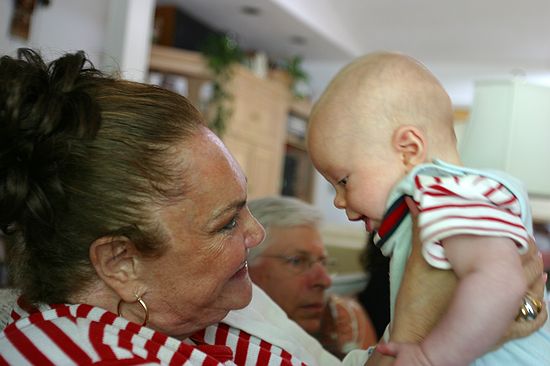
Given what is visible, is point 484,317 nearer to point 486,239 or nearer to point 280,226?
point 486,239

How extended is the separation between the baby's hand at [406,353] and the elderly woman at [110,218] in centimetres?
4

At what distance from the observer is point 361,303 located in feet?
8.55

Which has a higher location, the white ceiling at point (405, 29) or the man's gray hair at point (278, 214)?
the white ceiling at point (405, 29)

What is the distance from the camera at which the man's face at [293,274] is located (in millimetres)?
2211

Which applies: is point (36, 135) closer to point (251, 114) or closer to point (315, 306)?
point (315, 306)

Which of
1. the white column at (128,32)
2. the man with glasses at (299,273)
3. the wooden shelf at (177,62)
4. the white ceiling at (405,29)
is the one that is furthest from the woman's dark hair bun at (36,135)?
the wooden shelf at (177,62)

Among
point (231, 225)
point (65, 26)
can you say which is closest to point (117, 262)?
point (231, 225)

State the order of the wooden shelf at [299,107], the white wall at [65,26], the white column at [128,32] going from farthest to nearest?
the wooden shelf at [299,107]
the white column at [128,32]
the white wall at [65,26]

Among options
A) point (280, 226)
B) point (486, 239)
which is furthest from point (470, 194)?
point (280, 226)

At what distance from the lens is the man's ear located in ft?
3.18

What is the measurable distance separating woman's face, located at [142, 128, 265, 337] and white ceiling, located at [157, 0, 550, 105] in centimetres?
576

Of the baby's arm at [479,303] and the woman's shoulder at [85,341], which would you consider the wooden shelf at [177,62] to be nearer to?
the woman's shoulder at [85,341]

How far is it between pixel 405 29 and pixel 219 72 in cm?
233

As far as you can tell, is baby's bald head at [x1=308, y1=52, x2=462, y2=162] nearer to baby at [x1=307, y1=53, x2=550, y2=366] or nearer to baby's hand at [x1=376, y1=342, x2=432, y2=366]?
baby at [x1=307, y1=53, x2=550, y2=366]
